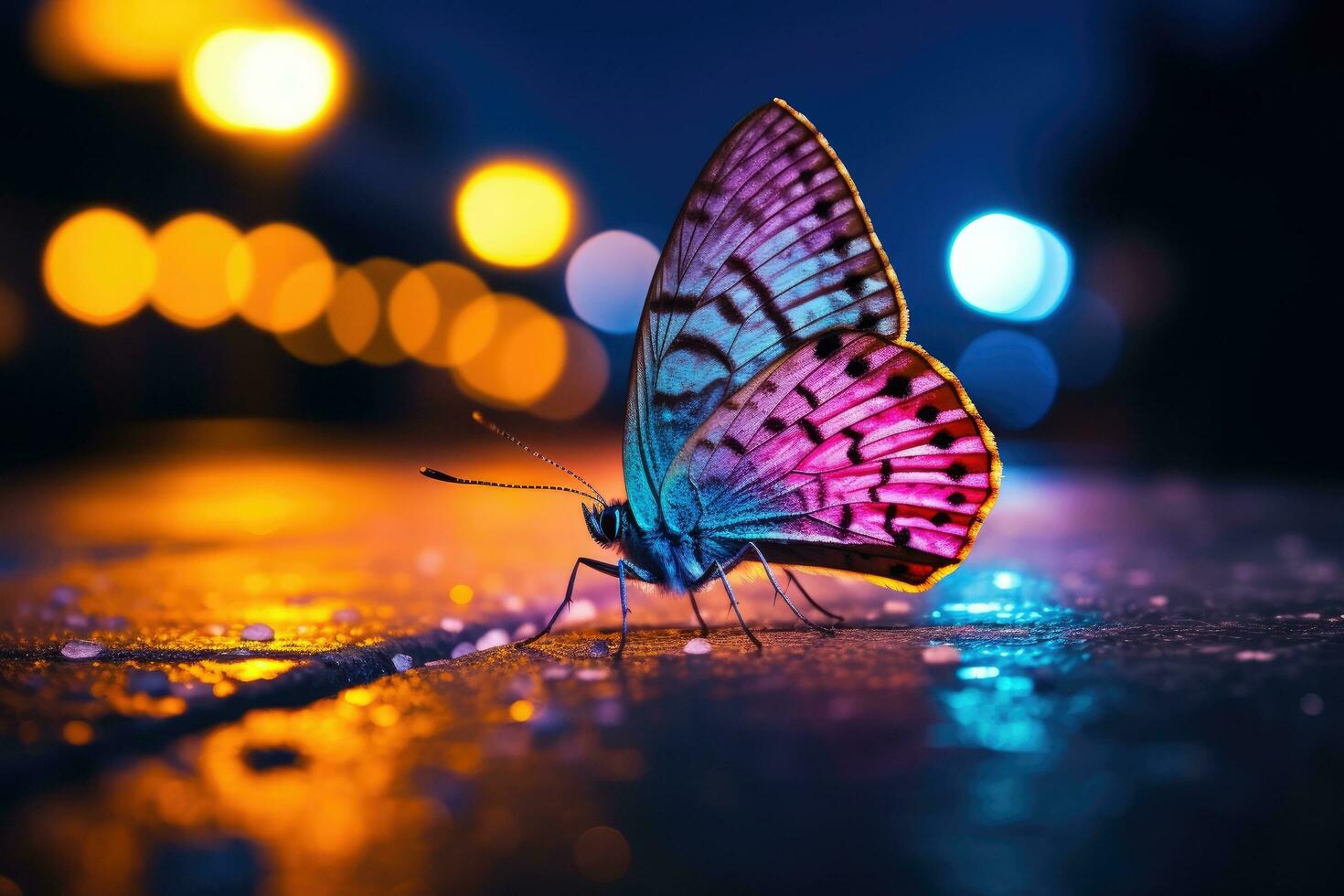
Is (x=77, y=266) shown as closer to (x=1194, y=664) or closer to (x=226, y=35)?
(x=226, y=35)

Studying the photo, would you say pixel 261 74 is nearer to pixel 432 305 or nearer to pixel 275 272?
pixel 275 272

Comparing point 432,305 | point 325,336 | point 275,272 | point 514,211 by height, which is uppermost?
point 514,211

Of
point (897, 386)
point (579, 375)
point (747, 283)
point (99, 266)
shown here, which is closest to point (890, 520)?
point (897, 386)

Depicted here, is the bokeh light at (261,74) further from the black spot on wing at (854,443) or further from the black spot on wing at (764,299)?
the black spot on wing at (854,443)

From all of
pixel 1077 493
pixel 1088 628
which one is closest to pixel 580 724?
pixel 1088 628

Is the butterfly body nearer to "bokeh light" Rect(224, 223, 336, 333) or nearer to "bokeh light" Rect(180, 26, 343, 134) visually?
"bokeh light" Rect(180, 26, 343, 134)

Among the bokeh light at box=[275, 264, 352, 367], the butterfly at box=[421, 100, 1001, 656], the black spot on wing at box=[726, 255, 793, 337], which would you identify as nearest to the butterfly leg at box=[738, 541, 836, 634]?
the butterfly at box=[421, 100, 1001, 656]
